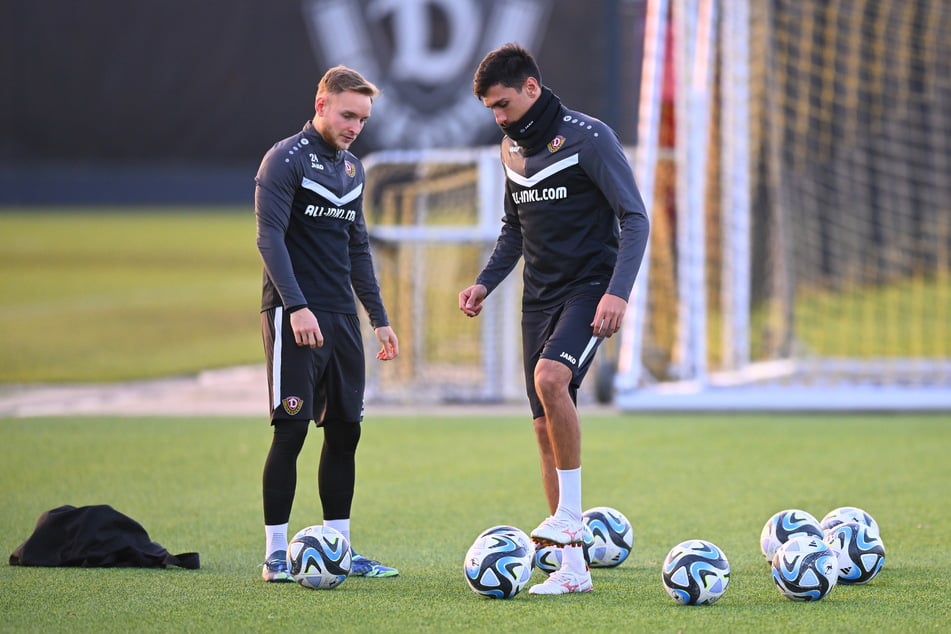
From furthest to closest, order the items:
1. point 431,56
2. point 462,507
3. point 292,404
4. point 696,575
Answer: point 431,56 < point 462,507 < point 292,404 < point 696,575

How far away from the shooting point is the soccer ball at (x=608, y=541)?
512 centimetres

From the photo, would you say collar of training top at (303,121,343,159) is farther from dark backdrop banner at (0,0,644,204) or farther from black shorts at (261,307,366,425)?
dark backdrop banner at (0,0,644,204)

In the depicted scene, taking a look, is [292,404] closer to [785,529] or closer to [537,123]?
[537,123]

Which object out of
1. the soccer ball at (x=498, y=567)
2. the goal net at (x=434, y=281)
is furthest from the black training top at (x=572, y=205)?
the goal net at (x=434, y=281)

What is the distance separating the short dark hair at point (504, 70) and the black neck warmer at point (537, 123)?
0.11 m

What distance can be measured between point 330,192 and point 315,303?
0.38 metres

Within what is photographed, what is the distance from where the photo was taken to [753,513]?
633 cm

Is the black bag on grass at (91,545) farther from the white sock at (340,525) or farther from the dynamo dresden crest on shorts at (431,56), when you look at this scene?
the dynamo dresden crest on shorts at (431,56)

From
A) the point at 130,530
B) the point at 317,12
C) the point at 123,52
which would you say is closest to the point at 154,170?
the point at 123,52

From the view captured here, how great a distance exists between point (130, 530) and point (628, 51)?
7079mm

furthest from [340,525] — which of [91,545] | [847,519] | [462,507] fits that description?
[847,519]

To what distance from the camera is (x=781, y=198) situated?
11555mm

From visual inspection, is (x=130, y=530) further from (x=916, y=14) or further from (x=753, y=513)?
(x=916, y=14)

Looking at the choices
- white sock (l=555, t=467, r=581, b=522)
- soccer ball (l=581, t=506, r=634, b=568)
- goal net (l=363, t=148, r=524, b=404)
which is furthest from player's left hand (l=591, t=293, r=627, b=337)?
goal net (l=363, t=148, r=524, b=404)
